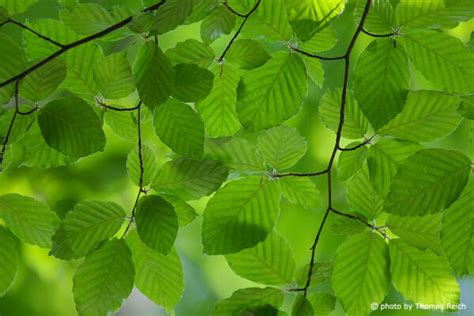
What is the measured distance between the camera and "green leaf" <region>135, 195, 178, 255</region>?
76 cm

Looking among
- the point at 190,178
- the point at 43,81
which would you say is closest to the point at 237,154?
the point at 190,178

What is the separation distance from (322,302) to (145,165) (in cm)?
33

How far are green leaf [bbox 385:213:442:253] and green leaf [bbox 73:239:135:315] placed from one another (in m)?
0.37

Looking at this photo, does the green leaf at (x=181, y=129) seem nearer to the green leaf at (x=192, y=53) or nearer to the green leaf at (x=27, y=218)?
the green leaf at (x=192, y=53)

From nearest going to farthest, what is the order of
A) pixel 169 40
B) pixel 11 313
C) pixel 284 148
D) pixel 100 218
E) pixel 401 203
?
pixel 401 203
pixel 100 218
pixel 284 148
pixel 11 313
pixel 169 40

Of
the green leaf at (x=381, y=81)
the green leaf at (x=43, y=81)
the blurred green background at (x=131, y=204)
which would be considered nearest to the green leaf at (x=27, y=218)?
the green leaf at (x=43, y=81)

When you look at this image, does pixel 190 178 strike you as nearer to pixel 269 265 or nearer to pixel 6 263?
pixel 269 265

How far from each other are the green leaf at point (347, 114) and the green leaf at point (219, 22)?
7.1 inches

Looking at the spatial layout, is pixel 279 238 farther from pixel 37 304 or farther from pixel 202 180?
pixel 37 304

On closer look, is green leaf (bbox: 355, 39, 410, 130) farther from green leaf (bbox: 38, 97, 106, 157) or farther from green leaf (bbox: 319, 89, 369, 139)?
green leaf (bbox: 38, 97, 106, 157)

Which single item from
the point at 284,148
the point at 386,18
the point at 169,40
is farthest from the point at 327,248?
the point at 386,18

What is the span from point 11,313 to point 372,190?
6.41ft

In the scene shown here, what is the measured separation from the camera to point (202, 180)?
0.83 metres

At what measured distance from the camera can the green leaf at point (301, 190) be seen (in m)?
0.89
